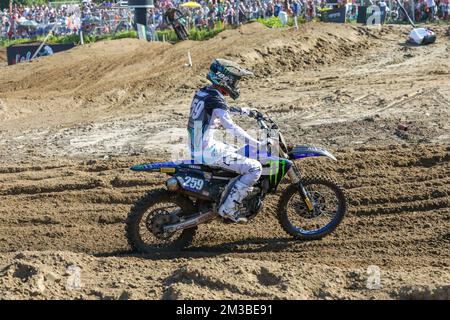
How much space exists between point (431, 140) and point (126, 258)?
5966 millimetres

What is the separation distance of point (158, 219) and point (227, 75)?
165cm

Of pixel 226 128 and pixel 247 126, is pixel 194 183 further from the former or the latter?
pixel 247 126

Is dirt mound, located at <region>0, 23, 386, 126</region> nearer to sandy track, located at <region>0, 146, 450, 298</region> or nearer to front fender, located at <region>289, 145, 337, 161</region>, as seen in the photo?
sandy track, located at <region>0, 146, 450, 298</region>

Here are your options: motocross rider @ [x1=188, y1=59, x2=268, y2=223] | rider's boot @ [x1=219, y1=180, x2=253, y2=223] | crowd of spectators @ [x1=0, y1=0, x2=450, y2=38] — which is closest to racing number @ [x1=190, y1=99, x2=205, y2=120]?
motocross rider @ [x1=188, y1=59, x2=268, y2=223]

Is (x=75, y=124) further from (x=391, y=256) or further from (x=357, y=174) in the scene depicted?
(x=391, y=256)

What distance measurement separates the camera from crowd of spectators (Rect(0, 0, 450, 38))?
84.1ft

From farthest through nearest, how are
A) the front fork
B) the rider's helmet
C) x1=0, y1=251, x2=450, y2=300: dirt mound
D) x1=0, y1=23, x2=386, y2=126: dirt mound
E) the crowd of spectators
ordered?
the crowd of spectators < x1=0, y1=23, x2=386, y2=126: dirt mound < the front fork < the rider's helmet < x1=0, y1=251, x2=450, y2=300: dirt mound

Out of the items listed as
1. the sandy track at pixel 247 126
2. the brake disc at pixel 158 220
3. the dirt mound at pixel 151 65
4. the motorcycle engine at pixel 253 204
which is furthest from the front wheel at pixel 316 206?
the dirt mound at pixel 151 65

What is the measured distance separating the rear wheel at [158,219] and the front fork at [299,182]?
42.7 inches

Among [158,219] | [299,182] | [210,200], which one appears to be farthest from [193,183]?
[299,182]

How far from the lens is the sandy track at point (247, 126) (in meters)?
5.79

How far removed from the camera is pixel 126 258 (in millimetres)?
6863

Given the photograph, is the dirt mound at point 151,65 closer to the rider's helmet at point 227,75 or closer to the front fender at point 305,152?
the front fender at point 305,152
